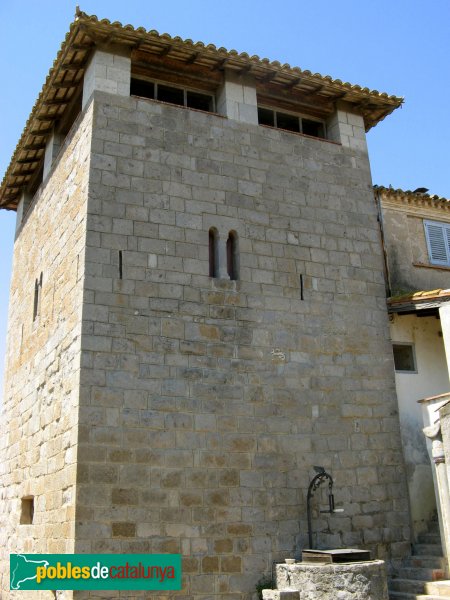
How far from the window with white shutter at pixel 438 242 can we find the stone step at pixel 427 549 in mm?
4787

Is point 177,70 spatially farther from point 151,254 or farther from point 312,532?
point 312,532

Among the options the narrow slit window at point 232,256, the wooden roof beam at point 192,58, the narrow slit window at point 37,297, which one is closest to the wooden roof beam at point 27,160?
the narrow slit window at point 37,297

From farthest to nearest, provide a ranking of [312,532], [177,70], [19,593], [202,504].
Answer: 1. [177,70]
2. [19,593]
3. [312,532]
4. [202,504]

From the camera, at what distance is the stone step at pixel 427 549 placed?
889cm

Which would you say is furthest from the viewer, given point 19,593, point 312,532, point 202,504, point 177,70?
point 177,70

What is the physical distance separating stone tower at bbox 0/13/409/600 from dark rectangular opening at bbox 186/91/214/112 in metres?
0.02

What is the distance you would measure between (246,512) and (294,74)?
648 centimetres

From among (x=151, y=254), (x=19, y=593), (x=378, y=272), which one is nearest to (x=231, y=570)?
(x=19, y=593)

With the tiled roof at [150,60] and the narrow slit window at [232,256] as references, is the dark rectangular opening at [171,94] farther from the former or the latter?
the narrow slit window at [232,256]

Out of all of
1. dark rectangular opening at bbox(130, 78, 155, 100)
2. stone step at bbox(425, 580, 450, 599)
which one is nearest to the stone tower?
dark rectangular opening at bbox(130, 78, 155, 100)

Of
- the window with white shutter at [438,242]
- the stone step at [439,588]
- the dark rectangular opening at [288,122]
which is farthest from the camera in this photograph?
the window with white shutter at [438,242]

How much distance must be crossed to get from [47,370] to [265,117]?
5.22 metres

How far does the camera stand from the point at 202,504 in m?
7.94

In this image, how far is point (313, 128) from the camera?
1127cm
